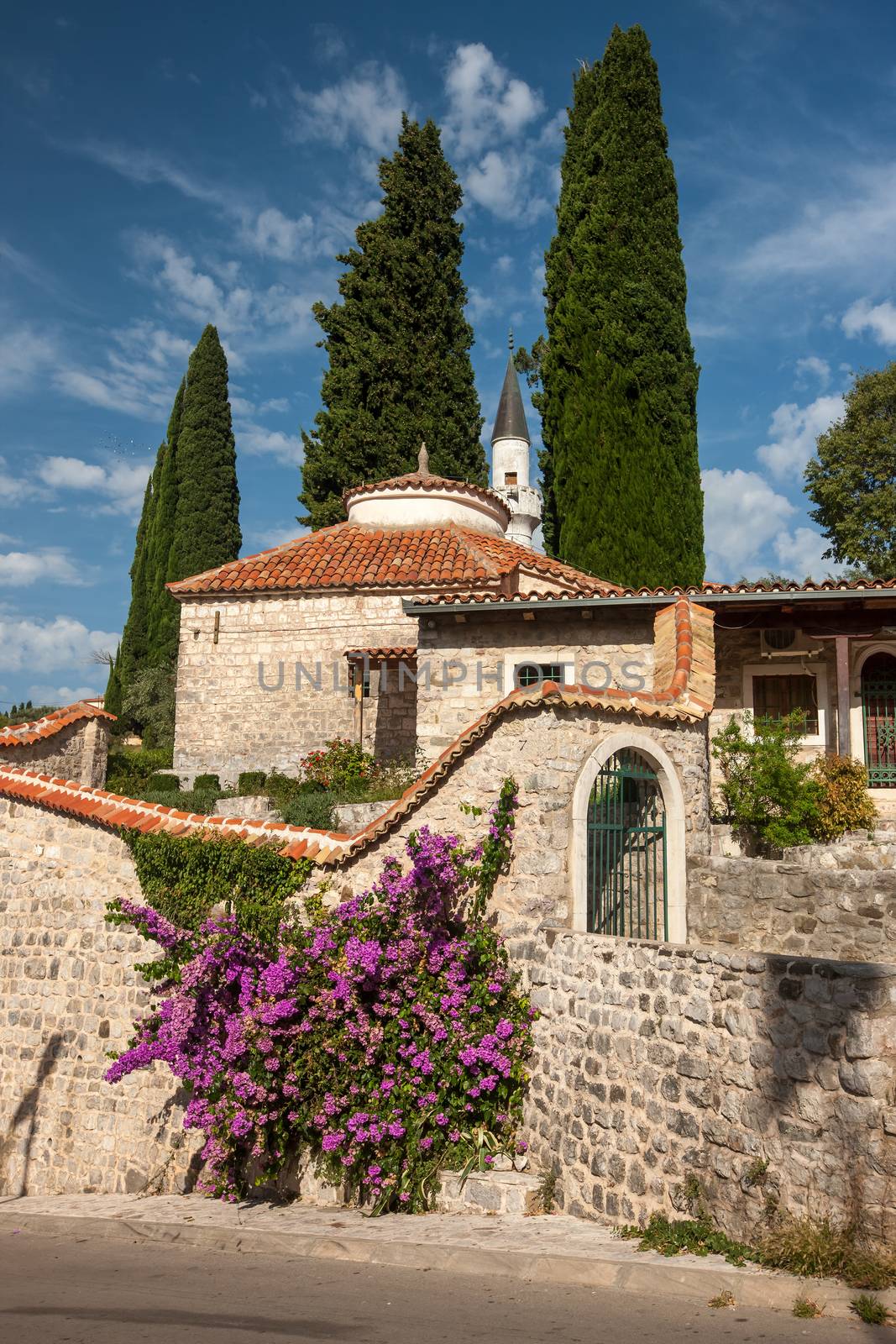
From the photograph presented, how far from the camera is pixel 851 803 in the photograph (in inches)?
490

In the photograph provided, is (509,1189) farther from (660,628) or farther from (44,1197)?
(660,628)

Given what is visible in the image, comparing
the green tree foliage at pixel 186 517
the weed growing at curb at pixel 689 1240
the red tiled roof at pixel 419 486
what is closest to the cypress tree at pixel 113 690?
the green tree foliage at pixel 186 517

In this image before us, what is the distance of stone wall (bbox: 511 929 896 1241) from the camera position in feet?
16.2

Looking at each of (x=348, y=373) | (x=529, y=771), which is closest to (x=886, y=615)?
(x=529, y=771)

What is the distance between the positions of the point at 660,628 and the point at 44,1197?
9774 millimetres

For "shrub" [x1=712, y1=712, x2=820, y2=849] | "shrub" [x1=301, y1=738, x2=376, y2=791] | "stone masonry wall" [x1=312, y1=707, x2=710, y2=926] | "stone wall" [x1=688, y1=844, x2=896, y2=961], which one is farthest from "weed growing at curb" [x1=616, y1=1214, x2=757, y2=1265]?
"shrub" [x1=301, y1=738, x2=376, y2=791]

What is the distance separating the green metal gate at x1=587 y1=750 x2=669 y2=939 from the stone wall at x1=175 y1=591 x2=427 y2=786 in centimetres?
992

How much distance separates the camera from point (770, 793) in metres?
12.3

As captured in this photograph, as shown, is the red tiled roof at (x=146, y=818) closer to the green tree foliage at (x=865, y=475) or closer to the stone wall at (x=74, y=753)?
the stone wall at (x=74, y=753)

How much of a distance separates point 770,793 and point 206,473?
1087 inches

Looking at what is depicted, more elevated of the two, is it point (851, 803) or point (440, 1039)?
point (851, 803)

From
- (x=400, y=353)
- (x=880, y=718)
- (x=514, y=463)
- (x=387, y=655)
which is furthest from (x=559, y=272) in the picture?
(x=514, y=463)

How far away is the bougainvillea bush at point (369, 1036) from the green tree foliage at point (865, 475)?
73.3 ft

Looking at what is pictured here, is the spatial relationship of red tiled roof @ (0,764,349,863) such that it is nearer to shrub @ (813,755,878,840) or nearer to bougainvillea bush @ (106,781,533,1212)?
bougainvillea bush @ (106,781,533,1212)
